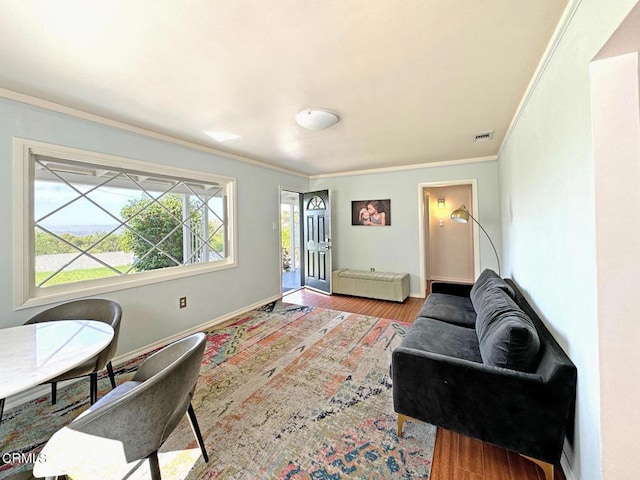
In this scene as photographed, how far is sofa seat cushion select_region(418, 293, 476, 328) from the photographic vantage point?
228cm

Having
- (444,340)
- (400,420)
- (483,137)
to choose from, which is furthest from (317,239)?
(400,420)

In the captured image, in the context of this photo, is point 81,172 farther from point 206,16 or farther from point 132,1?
point 206,16

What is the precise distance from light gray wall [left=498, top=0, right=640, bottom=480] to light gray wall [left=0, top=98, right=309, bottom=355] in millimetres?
3366

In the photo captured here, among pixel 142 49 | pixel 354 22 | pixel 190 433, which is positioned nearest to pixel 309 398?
pixel 190 433

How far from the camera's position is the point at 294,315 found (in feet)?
12.1

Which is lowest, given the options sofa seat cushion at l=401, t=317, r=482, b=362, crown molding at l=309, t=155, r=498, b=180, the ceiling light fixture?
sofa seat cushion at l=401, t=317, r=482, b=362

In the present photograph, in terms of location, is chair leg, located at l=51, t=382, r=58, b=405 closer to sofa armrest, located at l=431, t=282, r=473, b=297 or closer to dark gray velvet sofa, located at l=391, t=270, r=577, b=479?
dark gray velvet sofa, located at l=391, t=270, r=577, b=479

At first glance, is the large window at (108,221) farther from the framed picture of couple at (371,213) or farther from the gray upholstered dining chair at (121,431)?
the framed picture of couple at (371,213)

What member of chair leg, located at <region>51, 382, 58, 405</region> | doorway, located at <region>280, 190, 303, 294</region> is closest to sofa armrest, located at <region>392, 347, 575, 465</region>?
chair leg, located at <region>51, 382, 58, 405</region>

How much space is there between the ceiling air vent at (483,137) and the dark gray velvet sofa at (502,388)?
220 cm

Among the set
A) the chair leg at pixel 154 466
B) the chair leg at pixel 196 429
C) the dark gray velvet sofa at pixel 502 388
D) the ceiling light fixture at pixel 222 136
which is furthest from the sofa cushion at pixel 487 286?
the ceiling light fixture at pixel 222 136

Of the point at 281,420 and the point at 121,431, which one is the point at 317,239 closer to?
the point at 281,420

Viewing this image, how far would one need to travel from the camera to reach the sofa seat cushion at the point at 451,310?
2.28m

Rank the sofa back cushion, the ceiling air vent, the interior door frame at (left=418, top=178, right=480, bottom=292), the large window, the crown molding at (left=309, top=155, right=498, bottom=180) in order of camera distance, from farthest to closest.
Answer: the interior door frame at (left=418, top=178, right=480, bottom=292), the crown molding at (left=309, top=155, right=498, bottom=180), the ceiling air vent, the large window, the sofa back cushion
